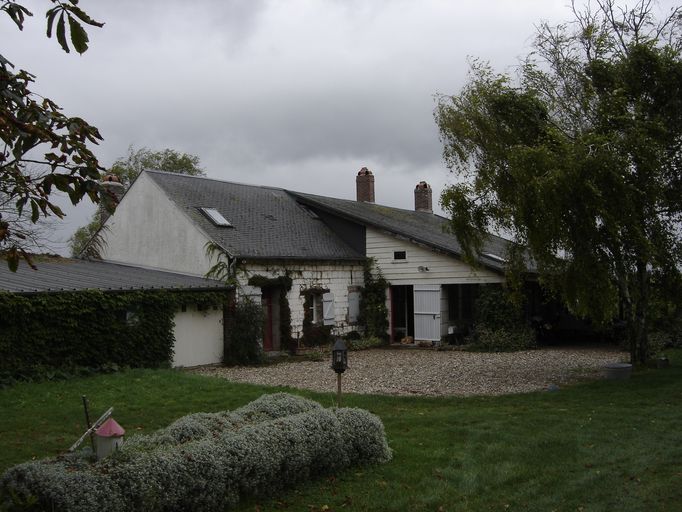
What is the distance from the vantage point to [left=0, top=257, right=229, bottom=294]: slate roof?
14.3m

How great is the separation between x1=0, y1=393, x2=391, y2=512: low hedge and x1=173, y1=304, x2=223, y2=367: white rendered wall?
9.85m

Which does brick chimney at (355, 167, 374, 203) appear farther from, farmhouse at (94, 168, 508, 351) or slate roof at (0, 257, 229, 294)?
slate roof at (0, 257, 229, 294)

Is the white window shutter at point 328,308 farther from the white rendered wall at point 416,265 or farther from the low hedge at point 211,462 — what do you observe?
the low hedge at point 211,462

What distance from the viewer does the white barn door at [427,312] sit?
69.0ft

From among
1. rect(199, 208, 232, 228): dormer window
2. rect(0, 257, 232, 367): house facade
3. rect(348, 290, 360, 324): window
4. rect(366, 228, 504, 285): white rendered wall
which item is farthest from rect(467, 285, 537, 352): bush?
rect(199, 208, 232, 228): dormer window

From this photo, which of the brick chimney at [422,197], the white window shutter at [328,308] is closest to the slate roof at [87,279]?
the white window shutter at [328,308]

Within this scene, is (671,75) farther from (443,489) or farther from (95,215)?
(95,215)

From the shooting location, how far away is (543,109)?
44.0 ft

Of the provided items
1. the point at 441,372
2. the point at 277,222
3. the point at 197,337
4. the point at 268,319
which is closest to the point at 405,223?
the point at 277,222

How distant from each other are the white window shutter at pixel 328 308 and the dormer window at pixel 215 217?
3.75 m

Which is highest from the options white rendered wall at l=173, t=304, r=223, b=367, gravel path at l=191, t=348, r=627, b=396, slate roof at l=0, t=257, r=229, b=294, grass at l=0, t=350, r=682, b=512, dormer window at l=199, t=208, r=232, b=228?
dormer window at l=199, t=208, r=232, b=228

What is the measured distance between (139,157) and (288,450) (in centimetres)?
3768

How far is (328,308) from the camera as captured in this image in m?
21.0

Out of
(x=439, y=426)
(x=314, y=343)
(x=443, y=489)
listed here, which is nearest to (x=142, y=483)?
(x=443, y=489)
